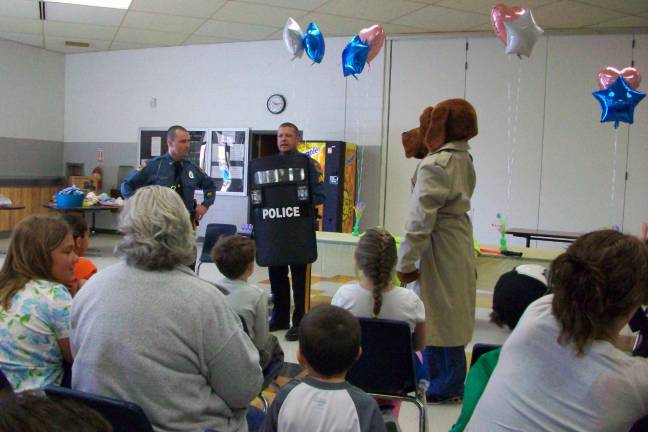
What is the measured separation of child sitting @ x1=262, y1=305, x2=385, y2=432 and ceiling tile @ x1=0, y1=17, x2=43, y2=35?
8.00 meters

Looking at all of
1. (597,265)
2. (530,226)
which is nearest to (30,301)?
(597,265)

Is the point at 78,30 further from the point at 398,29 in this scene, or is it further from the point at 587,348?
the point at 587,348

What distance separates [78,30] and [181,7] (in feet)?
7.62

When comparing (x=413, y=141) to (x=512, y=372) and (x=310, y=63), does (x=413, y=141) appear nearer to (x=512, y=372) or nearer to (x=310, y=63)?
(x=512, y=372)

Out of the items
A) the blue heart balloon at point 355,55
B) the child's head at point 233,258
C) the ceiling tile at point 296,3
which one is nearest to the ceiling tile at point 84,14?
the ceiling tile at point 296,3

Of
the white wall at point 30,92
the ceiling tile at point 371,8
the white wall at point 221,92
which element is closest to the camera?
the ceiling tile at point 371,8

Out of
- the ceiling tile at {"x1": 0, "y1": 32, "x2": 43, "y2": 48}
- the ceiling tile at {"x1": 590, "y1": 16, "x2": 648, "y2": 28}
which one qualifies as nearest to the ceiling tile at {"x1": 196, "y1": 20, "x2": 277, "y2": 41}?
the ceiling tile at {"x1": 0, "y1": 32, "x2": 43, "y2": 48}

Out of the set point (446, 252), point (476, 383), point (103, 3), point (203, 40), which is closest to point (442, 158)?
point (446, 252)

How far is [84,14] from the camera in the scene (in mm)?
7227

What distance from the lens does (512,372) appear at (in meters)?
1.15

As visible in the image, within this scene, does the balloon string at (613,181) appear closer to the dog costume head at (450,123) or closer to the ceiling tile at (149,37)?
the dog costume head at (450,123)

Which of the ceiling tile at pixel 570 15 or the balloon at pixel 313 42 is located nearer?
the balloon at pixel 313 42

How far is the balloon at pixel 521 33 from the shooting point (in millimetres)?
4719

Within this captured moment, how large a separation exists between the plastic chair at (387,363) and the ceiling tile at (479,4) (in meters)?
5.04
